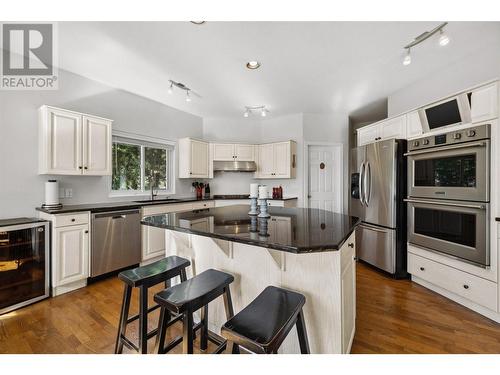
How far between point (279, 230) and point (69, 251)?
2401 millimetres

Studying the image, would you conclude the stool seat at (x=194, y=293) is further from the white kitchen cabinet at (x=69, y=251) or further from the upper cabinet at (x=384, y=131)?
the upper cabinet at (x=384, y=131)

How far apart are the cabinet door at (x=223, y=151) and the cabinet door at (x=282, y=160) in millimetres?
934

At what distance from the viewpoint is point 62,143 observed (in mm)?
2561

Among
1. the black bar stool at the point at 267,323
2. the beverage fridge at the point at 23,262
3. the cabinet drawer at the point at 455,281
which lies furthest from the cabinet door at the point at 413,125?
the beverage fridge at the point at 23,262

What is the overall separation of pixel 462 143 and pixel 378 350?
204 centimetres

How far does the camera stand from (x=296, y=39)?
215 centimetres

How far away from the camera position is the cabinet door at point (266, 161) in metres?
4.66

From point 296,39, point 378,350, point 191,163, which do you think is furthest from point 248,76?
point 378,350

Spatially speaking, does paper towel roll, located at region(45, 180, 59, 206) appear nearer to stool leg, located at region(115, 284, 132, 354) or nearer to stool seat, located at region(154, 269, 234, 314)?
Result: stool leg, located at region(115, 284, 132, 354)

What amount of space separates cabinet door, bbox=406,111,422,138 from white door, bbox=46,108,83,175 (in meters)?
3.98

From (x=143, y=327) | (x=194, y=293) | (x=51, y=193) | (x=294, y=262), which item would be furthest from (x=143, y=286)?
(x=51, y=193)

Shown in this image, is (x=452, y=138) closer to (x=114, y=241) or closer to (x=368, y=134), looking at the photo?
(x=368, y=134)
